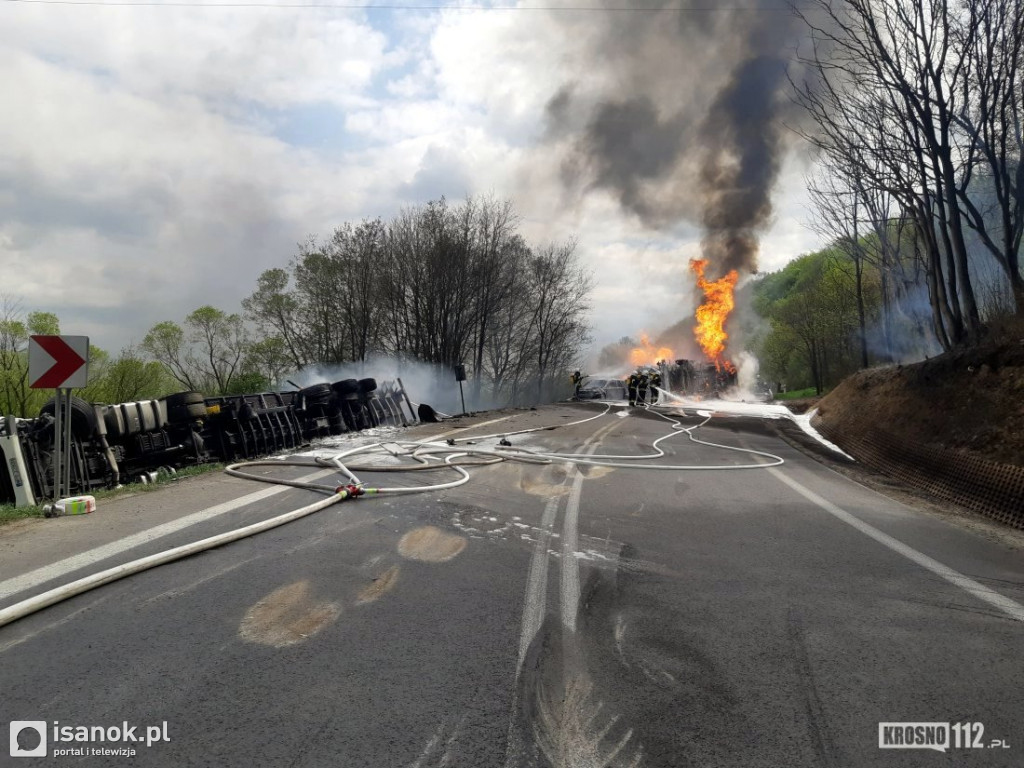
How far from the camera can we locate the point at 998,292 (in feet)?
50.3

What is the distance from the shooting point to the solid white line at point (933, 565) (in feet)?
13.3

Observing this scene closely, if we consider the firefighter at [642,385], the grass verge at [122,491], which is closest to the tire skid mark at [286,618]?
the grass verge at [122,491]

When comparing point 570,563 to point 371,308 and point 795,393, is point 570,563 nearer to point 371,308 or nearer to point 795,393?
point 371,308

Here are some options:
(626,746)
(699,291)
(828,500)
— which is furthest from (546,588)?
(699,291)

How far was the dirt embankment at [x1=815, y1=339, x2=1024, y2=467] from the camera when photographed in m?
8.20

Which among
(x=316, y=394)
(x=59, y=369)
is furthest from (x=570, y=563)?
(x=316, y=394)

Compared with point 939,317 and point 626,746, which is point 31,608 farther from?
point 939,317

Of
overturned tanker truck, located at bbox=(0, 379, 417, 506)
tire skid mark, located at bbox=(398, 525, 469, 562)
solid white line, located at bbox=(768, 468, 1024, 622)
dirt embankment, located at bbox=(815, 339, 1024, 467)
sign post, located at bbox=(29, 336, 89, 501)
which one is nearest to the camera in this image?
solid white line, located at bbox=(768, 468, 1024, 622)

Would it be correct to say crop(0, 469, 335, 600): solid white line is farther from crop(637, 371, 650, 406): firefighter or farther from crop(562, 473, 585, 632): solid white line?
crop(637, 371, 650, 406): firefighter

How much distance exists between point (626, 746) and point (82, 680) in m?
2.69

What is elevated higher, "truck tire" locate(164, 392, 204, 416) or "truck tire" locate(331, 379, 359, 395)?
"truck tire" locate(331, 379, 359, 395)

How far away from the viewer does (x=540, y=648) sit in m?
3.39

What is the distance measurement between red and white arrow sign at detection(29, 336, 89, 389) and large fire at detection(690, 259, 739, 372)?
109ft

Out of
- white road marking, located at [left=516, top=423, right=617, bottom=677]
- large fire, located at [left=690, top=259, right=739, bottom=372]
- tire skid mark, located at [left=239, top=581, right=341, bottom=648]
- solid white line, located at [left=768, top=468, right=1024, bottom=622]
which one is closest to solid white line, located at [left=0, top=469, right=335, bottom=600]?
tire skid mark, located at [left=239, top=581, right=341, bottom=648]
